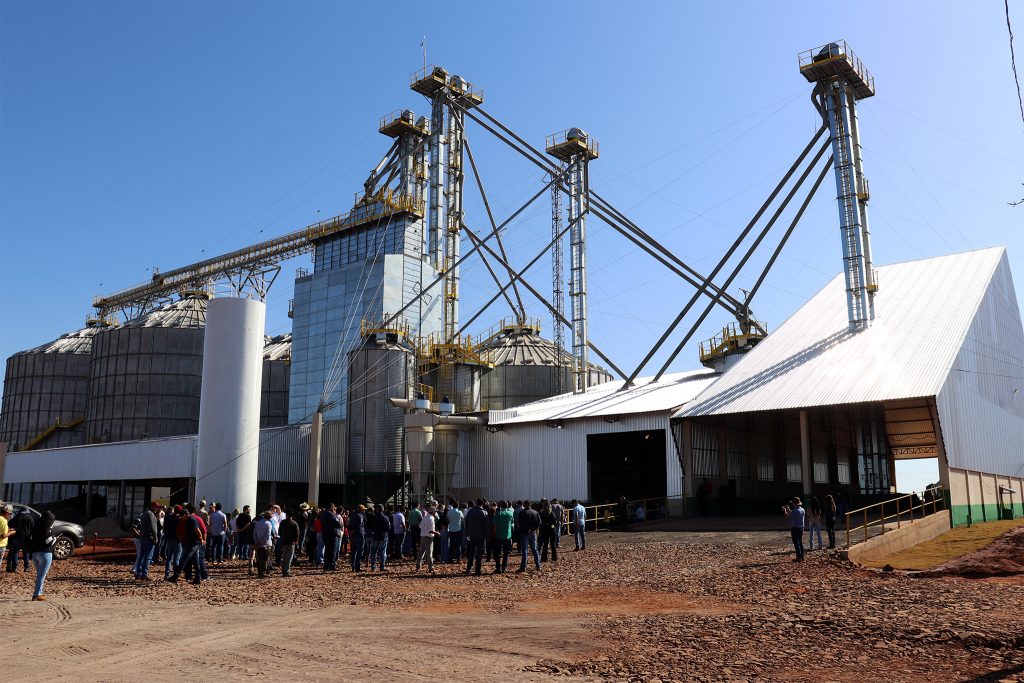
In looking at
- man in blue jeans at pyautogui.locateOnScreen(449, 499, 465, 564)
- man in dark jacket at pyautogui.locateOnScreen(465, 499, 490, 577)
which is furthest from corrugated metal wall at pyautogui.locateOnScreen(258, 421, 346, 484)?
man in dark jacket at pyautogui.locateOnScreen(465, 499, 490, 577)

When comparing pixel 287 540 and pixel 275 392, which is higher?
pixel 275 392

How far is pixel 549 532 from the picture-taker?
2258 cm

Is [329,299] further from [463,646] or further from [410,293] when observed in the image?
[463,646]

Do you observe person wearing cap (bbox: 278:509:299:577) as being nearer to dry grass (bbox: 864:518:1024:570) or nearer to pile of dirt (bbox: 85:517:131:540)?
dry grass (bbox: 864:518:1024:570)

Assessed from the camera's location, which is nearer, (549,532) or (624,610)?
(624,610)

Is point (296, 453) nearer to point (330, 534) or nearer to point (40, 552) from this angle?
point (330, 534)

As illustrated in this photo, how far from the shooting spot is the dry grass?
20688mm

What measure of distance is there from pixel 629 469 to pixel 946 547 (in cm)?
2620

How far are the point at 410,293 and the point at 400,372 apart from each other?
41.0 ft

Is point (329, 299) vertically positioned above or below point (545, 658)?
above

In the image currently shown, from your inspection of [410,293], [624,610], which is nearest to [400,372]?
[410,293]

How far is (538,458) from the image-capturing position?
39.4 meters

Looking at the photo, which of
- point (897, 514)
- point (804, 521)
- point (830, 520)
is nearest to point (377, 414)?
point (897, 514)

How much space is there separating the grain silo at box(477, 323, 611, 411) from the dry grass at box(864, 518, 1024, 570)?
93.0ft
